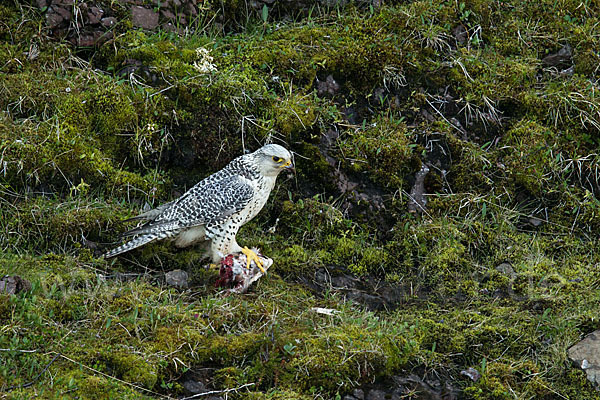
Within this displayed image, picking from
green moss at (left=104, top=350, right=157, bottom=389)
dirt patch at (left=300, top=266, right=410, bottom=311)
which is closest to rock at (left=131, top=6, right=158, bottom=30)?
dirt patch at (left=300, top=266, right=410, bottom=311)

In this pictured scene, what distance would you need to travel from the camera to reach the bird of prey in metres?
7.39

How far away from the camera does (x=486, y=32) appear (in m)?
10.0

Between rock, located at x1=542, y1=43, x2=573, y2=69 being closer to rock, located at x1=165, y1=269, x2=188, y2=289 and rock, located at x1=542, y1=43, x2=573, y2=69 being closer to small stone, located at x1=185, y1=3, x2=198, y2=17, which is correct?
small stone, located at x1=185, y1=3, x2=198, y2=17

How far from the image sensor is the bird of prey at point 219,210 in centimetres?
739

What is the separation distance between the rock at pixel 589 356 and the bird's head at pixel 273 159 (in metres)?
3.29

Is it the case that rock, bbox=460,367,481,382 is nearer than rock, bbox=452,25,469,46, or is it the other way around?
rock, bbox=460,367,481,382

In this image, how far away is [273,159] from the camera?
24.6 feet

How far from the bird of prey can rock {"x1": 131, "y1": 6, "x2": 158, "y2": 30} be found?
9.07ft

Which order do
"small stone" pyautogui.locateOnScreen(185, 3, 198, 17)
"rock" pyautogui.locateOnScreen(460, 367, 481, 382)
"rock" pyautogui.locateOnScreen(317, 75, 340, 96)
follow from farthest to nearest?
"small stone" pyautogui.locateOnScreen(185, 3, 198, 17)
"rock" pyautogui.locateOnScreen(317, 75, 340, 96)
"rock" pyautogui.locateOnScreen(460, 367, 481, 382)

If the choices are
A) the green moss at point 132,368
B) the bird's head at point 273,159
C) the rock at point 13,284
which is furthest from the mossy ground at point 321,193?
the bird's head at point 273,159

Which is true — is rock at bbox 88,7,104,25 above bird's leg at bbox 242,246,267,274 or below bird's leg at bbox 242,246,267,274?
above

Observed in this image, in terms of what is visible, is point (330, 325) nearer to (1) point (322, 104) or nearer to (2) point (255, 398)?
(2) point (255, 398)

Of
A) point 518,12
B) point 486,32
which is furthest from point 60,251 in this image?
point 518,12

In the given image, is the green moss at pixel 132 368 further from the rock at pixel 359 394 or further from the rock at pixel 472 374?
the rock at pixel 472 374
